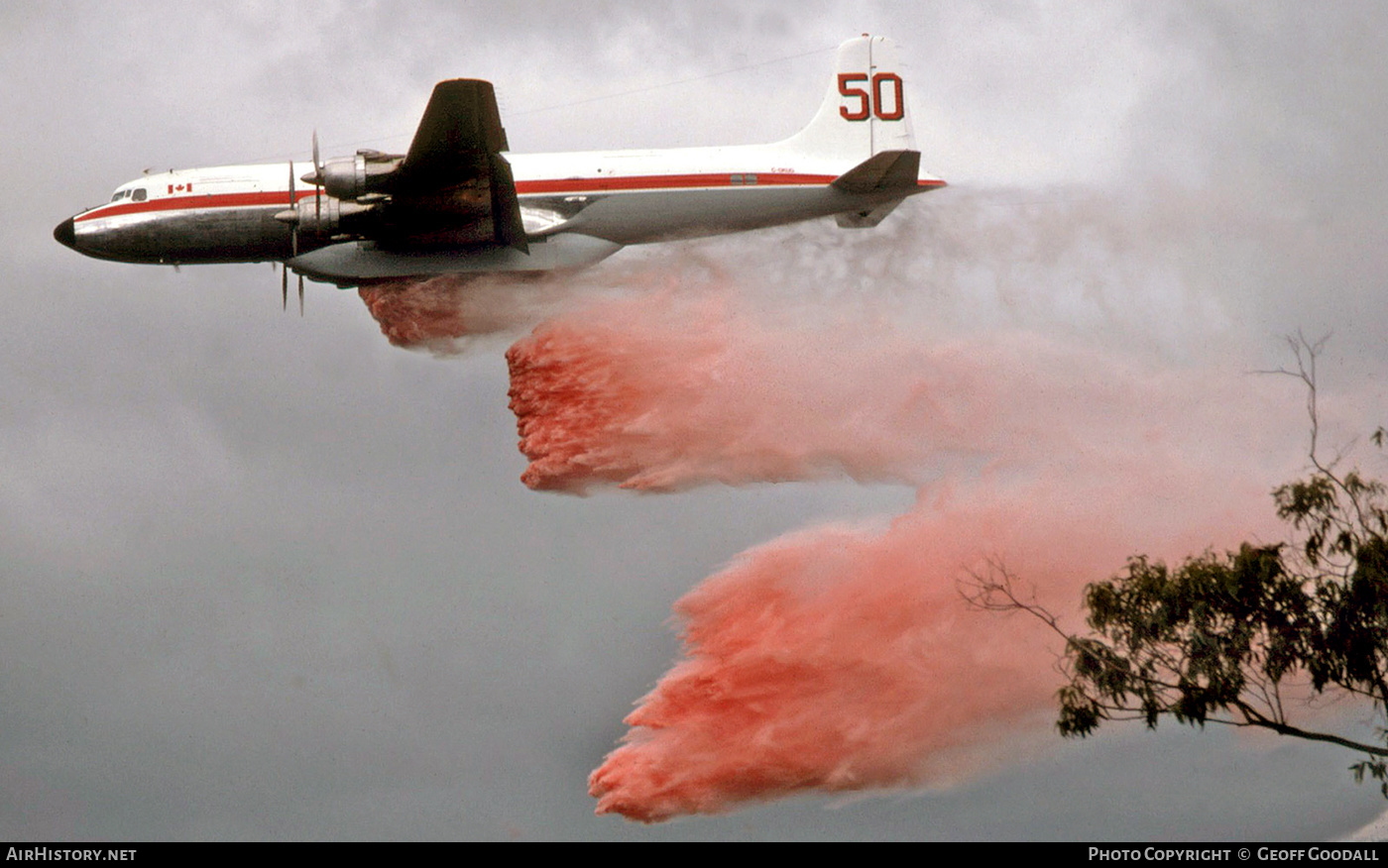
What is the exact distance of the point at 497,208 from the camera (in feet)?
119

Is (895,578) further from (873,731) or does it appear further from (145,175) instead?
(145,175)

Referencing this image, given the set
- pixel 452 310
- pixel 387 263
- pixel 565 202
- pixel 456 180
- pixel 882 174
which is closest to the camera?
pixel 456 180

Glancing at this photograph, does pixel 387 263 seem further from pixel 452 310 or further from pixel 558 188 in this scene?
pixel 558 188

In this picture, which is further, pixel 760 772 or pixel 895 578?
pixel 895 578

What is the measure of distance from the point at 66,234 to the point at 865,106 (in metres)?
18.3

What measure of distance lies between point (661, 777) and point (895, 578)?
645 cm

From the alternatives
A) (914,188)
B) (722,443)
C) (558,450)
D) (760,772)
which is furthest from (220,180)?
(760,772)

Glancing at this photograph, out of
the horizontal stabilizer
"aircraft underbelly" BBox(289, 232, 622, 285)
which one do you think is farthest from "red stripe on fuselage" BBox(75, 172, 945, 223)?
"aircraft underbelly" BBox(289, 232, 622, 285)

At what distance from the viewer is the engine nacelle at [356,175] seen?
3531cm

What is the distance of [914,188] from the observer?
3869 centimetres

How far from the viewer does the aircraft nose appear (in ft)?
130

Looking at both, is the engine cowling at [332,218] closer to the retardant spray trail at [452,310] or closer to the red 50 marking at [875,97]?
the retardant spray trail at [452,310]

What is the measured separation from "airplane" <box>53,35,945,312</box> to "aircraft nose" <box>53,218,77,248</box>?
31mm

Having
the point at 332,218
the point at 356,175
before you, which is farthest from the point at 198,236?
the point at 356,175
